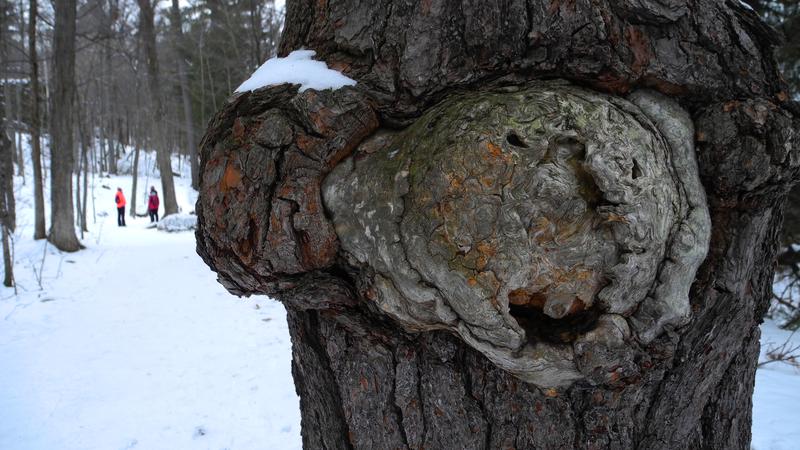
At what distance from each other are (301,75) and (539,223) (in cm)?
77

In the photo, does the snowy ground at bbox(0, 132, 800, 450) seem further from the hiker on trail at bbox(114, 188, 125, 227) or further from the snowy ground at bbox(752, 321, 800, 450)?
the hiker on trail at bbox(114, 188, 125, 227)

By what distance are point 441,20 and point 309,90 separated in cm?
40

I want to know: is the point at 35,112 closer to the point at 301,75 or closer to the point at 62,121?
the point at 62,121

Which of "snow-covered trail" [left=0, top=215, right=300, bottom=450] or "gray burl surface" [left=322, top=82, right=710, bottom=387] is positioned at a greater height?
"gray burl surface" [left=322, top=82, right=710, bottom=387]

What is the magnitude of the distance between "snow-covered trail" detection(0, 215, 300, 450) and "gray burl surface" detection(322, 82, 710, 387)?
10.4 ft

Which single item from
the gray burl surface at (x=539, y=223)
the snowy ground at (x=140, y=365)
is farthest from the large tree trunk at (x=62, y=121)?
the gray burl surface at (x=539, y=223)

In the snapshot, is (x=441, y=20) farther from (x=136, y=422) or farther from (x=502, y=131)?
(x=136, y=422)

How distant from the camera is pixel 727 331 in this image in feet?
3.97

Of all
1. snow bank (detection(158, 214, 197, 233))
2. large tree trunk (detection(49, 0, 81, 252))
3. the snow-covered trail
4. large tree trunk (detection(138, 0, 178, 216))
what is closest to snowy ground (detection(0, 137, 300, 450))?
the snow-covered trail

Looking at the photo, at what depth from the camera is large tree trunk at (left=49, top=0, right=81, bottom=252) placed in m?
9.45

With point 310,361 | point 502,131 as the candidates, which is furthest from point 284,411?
point 502,131

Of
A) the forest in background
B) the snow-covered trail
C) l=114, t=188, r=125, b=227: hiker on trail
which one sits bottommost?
the snow-covered trail

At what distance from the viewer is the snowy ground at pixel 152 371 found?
369 centimetres

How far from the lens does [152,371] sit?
15.6ft
